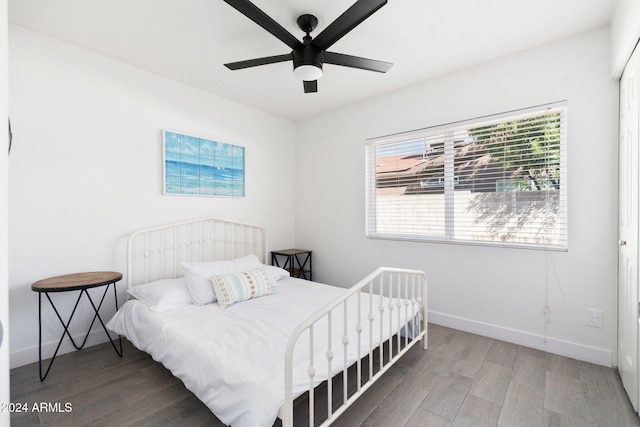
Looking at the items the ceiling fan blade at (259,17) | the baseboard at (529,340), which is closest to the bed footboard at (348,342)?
the baseboard at (529,340)

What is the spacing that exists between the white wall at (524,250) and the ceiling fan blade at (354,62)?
2.38 ft

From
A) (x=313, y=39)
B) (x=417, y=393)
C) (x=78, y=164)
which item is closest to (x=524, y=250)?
(x=417, y=393)

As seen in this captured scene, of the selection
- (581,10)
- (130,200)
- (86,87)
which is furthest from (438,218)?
(86,87)

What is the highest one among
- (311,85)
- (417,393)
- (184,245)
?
(311,85)

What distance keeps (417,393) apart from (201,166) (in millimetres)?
2786

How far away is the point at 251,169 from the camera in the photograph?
3.61 meters

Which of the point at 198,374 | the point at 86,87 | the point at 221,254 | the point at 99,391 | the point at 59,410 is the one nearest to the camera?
the point at 198,374

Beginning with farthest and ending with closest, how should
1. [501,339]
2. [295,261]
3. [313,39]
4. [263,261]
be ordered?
[295,261]
[263,261]
[501,339]
[313,39]

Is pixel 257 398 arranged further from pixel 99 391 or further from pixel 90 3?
pixel 90 3

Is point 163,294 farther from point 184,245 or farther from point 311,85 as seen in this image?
point 311,85

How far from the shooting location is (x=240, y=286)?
2455 millimetres

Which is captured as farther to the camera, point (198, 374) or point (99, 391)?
point (99, 391)

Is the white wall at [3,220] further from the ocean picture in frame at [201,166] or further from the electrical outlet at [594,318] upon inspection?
the electrical outlet at [594,318]

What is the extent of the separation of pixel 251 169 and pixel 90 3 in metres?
2.02
